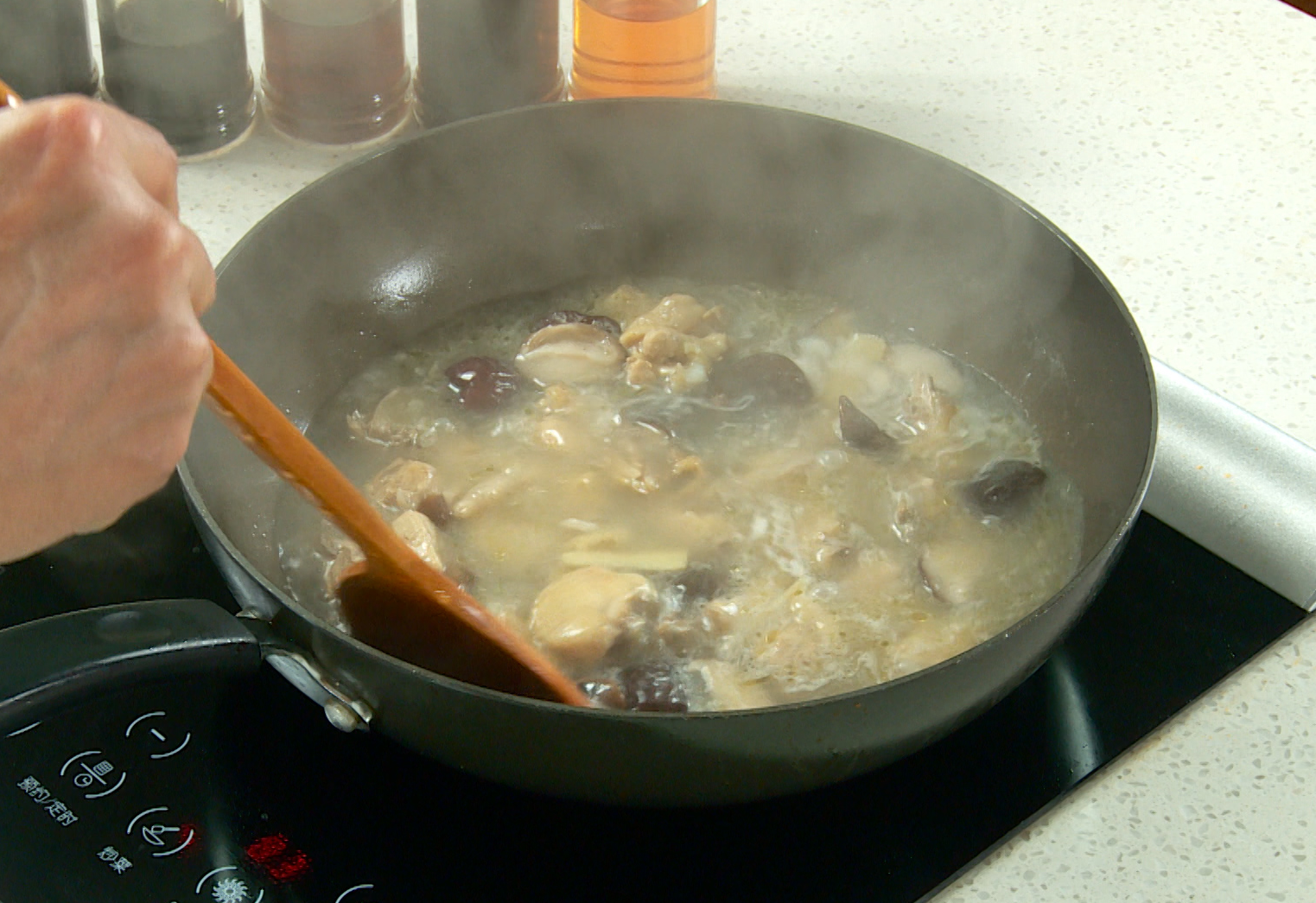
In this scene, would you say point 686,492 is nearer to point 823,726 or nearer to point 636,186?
point 636,186

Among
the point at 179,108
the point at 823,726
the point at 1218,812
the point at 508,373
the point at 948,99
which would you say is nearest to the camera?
the point at 823,726

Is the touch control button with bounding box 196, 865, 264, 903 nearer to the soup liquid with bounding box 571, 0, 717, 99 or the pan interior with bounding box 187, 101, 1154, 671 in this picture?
the pan interior with bounding box 187, 101, 1154, 671

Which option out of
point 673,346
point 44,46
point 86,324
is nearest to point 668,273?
point 673,346

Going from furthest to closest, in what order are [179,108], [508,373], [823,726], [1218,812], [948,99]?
[948,99] → [179,108] → [508,373] → [1218,812] → [823,726]

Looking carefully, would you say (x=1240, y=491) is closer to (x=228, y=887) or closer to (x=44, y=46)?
(x=228, y=887)

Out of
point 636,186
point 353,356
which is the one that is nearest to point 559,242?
point 636,186

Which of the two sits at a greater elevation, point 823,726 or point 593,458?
point 823,726

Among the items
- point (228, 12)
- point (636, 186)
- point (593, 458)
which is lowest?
point (593, 458)
